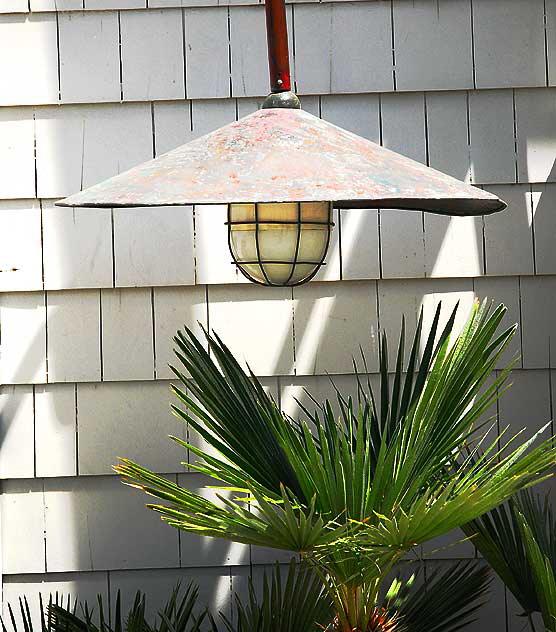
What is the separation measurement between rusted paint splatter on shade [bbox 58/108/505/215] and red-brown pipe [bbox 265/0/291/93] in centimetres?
14

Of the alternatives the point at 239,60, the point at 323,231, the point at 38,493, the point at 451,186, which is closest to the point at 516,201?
the point at 239,60

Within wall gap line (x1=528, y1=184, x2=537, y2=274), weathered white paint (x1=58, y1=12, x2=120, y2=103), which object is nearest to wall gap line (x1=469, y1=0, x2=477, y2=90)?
wall gap line (x1=528, y1=184, x2=537, y2=274)

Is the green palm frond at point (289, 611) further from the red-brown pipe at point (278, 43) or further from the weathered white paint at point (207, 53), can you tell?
the weathered white paint at point (207, 53)

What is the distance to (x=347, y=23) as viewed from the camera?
2.79 metres

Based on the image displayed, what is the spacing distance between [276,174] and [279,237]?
420 millimetres

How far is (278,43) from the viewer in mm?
1726

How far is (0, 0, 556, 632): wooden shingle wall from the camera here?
2783 millimetres

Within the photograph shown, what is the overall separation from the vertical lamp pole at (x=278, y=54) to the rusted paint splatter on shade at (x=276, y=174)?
0.11 m

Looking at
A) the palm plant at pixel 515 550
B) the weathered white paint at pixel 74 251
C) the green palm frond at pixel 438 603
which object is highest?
the weathered white paint at pixel 74 251

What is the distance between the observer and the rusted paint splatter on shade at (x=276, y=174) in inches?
54.2

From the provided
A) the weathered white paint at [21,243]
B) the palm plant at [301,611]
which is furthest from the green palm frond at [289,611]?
the weathered white paint at [21,243]

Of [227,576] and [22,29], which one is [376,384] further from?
[22,29]

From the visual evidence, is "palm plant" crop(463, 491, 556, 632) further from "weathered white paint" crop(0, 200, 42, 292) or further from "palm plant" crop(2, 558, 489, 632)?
"weathered white paint" crop(0, 200, 42, 292)

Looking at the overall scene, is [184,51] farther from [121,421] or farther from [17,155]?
[121,421]
